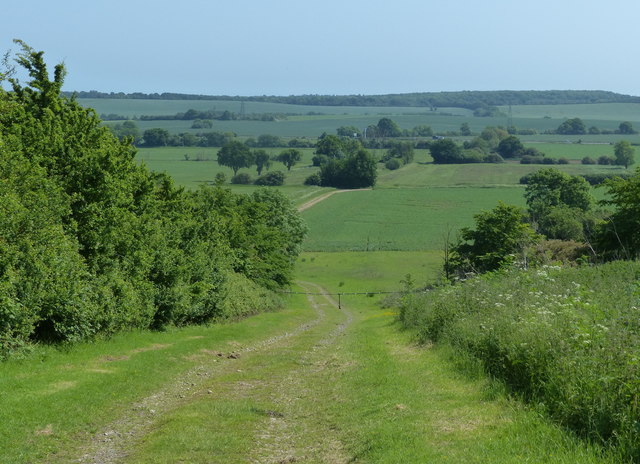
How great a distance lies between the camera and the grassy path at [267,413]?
12.1 meters

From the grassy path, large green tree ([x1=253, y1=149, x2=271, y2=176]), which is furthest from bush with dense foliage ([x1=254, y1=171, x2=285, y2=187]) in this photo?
the grassy path

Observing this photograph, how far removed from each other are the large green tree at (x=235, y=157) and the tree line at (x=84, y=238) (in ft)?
476

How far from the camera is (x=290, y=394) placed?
19016mm

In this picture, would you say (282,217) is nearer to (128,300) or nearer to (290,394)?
(128,300)

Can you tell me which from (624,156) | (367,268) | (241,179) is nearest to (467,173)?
(624,156)

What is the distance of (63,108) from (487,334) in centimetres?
2404

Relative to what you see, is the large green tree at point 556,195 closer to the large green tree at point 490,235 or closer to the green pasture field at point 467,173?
the large green tree at point 490,235

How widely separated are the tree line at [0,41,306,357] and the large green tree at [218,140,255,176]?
144978mm

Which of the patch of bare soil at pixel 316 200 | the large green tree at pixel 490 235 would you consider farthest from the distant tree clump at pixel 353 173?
the large green tree at pixel 490 235

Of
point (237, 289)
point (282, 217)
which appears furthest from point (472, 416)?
point (282, 217)

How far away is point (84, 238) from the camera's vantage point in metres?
28.2

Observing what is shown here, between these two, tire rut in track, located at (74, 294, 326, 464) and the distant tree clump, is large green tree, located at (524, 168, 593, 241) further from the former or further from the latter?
tire rut in track, located at (74, 294, 326, 464)

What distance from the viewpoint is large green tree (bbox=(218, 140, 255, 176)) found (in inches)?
7441

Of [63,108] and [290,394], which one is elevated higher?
[63,108]
